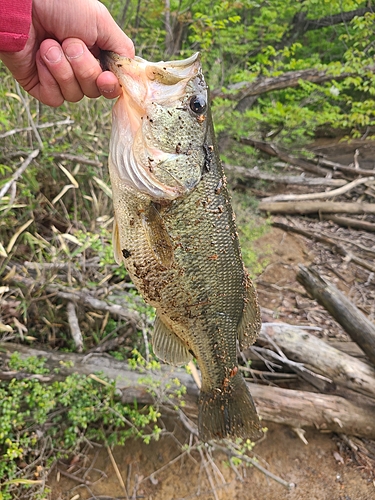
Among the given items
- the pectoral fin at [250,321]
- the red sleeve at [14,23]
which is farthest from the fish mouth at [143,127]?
the pectoral fin at [250,321]

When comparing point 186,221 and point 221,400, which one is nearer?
point 186,221

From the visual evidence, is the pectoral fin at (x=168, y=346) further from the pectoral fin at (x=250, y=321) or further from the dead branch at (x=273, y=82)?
the dead branch at (x=273, y=82)

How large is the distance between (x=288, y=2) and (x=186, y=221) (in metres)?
6.47

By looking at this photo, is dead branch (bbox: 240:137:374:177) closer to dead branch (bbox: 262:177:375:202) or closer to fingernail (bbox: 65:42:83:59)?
dead branch (bbox: 262:177:375:202)

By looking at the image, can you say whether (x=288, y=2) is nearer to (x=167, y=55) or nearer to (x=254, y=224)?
(x=167, y=55)

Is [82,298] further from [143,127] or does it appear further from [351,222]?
[351,222]

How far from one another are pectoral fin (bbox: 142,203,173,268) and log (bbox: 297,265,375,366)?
2358mm

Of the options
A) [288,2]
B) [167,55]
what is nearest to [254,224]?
[167,55]

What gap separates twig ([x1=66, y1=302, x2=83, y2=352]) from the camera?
278 centimetres

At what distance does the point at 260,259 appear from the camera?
220 inches

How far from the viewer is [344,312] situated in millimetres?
3275

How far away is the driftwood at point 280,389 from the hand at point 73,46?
72.6 inches

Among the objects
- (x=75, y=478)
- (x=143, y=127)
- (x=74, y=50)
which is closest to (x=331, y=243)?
(x=75, y=478)

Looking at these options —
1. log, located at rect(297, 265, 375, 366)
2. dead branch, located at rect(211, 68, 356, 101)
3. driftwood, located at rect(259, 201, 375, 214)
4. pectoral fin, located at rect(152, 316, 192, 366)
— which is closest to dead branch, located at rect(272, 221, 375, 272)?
driftwood, located at rect(259, 201, 375, 214)
